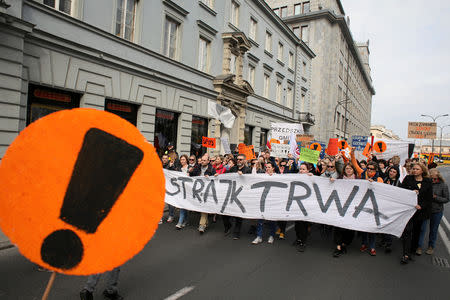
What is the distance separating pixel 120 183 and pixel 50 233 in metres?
0.50

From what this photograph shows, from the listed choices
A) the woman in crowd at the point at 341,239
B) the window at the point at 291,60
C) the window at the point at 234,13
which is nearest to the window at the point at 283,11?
the window at the point at 291,60

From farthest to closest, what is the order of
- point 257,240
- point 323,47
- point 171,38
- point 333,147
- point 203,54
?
1. point 323,47
2. point 203,54
3. point 171,38
4. point 333,147
5. point 257,240

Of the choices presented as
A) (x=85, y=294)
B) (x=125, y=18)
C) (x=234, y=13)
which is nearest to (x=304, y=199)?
(x=85, y=294)

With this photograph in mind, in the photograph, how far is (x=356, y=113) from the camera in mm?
62719

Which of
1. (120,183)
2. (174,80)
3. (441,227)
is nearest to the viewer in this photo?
(120,183)

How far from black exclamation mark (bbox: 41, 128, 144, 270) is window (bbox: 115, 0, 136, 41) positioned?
1094 centimetres

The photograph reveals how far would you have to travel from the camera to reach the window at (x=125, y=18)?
11.8m

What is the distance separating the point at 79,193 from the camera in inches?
79.9

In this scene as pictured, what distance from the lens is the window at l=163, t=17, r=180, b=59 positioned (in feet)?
46.7

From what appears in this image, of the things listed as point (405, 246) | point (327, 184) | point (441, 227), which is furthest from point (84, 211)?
point (441, 227)

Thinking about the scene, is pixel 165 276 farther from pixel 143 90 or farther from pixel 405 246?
pixel 143 90

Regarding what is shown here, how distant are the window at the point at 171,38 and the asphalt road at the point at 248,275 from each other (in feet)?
33.4

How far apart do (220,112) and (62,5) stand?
7682 mm

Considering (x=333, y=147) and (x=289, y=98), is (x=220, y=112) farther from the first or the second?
(x=289, y=98)
